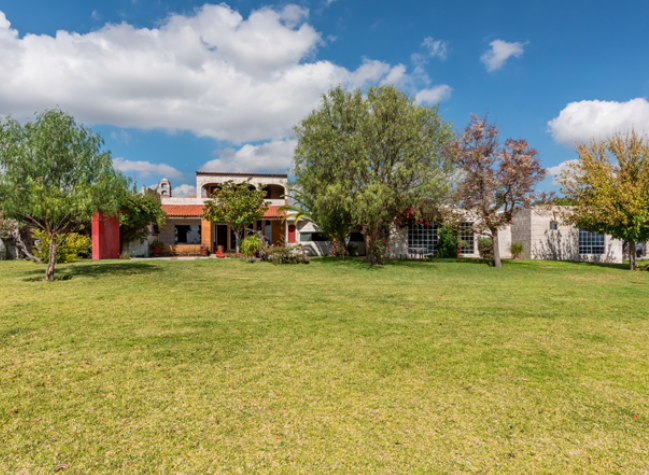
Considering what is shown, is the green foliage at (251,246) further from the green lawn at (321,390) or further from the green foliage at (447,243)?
the green foliage at (447,243)

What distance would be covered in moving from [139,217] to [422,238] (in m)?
20.0

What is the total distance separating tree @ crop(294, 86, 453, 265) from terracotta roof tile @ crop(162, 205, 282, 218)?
32.6 feet

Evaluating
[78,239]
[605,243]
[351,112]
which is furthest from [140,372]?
[605,243]

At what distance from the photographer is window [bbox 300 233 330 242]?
2773 centimetres

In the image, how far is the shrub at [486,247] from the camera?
26.6 metres

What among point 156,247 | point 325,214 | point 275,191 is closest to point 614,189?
point 325,214

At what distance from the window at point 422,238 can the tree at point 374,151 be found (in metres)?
9.97

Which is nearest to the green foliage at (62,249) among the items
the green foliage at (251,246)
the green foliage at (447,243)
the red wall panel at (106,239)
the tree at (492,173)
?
the red wall panel at (106,239)

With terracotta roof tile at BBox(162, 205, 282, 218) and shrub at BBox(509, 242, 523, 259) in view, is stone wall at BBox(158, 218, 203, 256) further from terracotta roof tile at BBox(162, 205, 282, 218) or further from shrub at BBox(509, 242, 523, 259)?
shrub at BBox(509, 242, 523, 259)

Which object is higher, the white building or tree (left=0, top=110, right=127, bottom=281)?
tree (left=0, top=110, right=127, bottom=281)

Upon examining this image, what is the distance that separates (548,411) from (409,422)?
1.37 metres

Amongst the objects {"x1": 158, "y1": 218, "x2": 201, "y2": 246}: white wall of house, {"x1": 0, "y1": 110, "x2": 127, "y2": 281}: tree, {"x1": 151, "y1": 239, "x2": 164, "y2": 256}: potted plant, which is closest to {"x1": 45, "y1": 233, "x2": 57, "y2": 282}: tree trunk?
{"x1": 0, "y1": 110, "x2": 127, "y2": 281}: tree

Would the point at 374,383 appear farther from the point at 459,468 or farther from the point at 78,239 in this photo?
the point at 78,239

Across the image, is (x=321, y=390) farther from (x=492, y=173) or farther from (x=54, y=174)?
(x=492, y=173)
